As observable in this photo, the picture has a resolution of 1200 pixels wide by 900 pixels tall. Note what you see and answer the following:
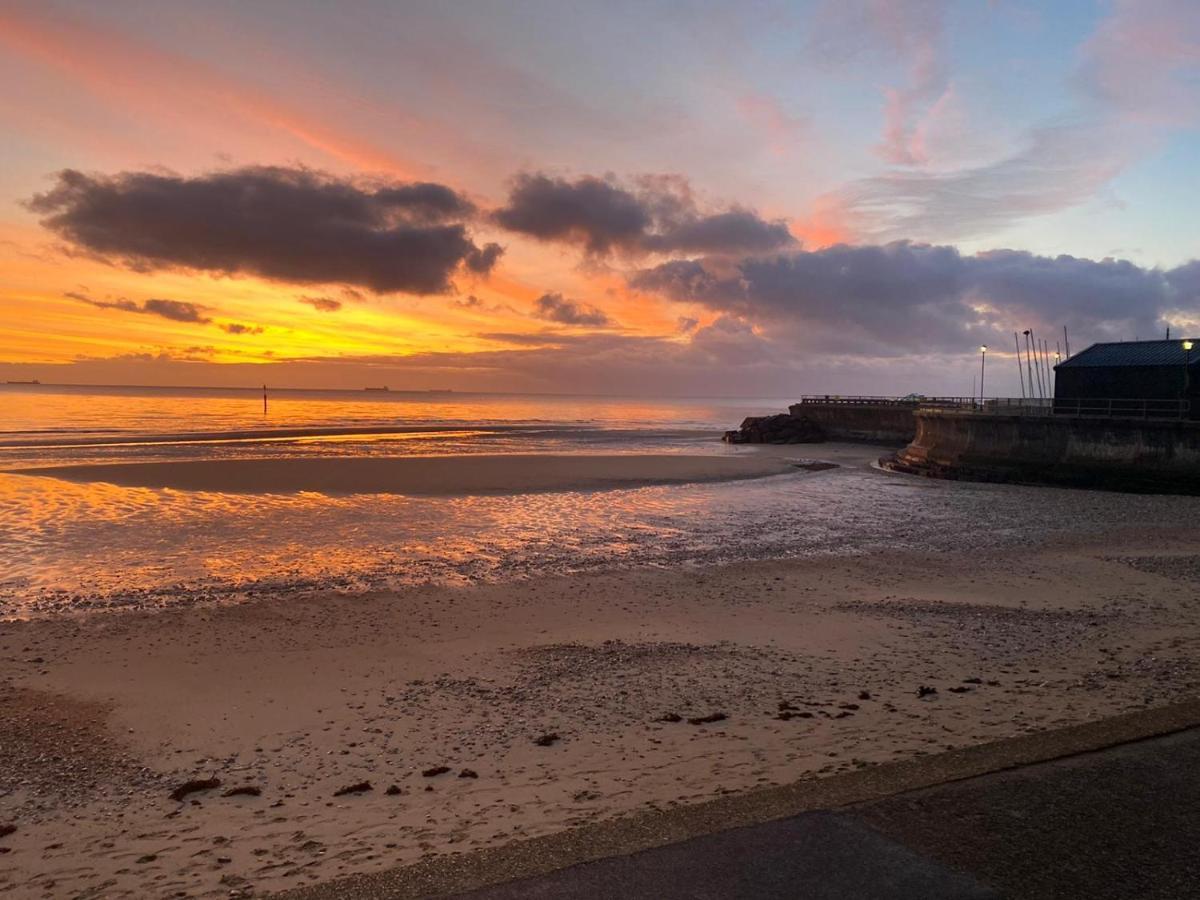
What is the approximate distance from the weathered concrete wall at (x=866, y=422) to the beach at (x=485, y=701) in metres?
50.7

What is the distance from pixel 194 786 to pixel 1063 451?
119 feet

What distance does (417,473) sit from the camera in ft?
113

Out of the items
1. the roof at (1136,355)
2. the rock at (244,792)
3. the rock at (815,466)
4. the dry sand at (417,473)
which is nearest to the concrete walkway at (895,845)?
the rock at (244,792)

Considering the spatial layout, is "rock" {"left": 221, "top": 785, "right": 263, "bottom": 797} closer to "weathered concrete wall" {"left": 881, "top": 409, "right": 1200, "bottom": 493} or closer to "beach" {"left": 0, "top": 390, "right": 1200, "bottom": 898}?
"beach" {"left": 0, "top": 390, "right": 1200, "bottom": 898}

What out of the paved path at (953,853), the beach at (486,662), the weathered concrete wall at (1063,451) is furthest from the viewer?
the weathered concrete wall at (1063,451)

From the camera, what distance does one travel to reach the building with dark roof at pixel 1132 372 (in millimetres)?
35328

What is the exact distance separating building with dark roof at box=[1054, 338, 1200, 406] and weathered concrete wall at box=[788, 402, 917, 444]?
21112 mm

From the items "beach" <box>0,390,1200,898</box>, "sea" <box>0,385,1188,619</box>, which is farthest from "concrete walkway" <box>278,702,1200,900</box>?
"sea" <box>0,385,1188,619</box>

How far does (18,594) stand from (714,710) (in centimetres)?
1213

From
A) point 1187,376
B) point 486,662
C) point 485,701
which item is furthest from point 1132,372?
point 485,701

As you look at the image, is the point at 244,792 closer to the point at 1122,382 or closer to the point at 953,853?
the point at 953,853

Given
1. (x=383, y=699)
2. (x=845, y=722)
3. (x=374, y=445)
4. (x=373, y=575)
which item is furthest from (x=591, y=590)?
(x=374, y=445)

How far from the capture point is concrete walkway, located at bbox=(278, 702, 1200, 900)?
4008 millimetres

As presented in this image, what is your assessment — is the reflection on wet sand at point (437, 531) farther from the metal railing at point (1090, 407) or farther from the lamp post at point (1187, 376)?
the lamp post at point (1187, 376)
